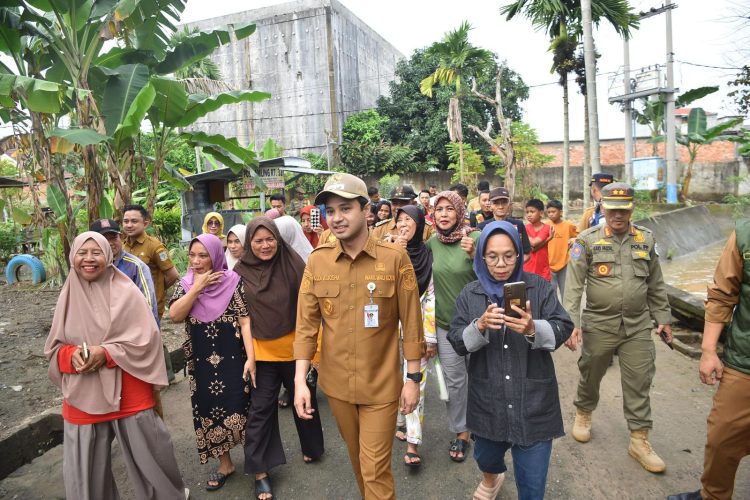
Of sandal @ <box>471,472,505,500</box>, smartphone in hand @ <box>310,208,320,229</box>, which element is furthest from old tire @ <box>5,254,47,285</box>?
sandal @ <box>471,472,505,500</box>

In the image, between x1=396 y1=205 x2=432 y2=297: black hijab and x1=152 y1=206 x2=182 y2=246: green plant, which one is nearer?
x1=396 y1=205 x2=432 y2=297: black hijab

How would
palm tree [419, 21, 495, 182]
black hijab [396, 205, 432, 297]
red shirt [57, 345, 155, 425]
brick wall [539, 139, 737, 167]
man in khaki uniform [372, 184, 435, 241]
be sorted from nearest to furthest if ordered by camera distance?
red shirt [57, 345, 155, 425] → black hijab [396, 205, 432, 297] → man in khaki uniform [372, 184, 435, 241] → palm tree [419, 21, 495, 182] → brick wall [539, 139, 737, 167]

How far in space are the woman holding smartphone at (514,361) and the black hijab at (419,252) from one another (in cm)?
111

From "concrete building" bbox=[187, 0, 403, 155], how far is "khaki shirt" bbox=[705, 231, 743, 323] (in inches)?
884

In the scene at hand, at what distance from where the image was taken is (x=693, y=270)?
10.4 m

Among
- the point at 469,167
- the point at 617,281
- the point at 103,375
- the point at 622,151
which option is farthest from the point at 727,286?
the point at 622,151

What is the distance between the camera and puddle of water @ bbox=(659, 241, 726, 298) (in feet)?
29.7

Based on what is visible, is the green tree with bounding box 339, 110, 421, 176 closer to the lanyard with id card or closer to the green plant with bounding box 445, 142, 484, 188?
the green plant with bounding box 445, 142, 484, 188

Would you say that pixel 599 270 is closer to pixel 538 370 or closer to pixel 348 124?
pixel 538 370

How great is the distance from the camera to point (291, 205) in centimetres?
1748

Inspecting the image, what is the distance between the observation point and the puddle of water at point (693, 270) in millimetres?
9047

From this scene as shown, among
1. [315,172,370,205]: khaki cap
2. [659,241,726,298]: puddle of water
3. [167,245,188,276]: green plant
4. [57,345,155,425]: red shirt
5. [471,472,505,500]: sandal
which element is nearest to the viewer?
[315,172,370,205]: khaki cap

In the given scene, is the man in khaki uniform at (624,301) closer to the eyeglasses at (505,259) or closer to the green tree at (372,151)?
the eyeglasses at (505,259)

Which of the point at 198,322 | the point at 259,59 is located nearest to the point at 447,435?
the point at 198,322
